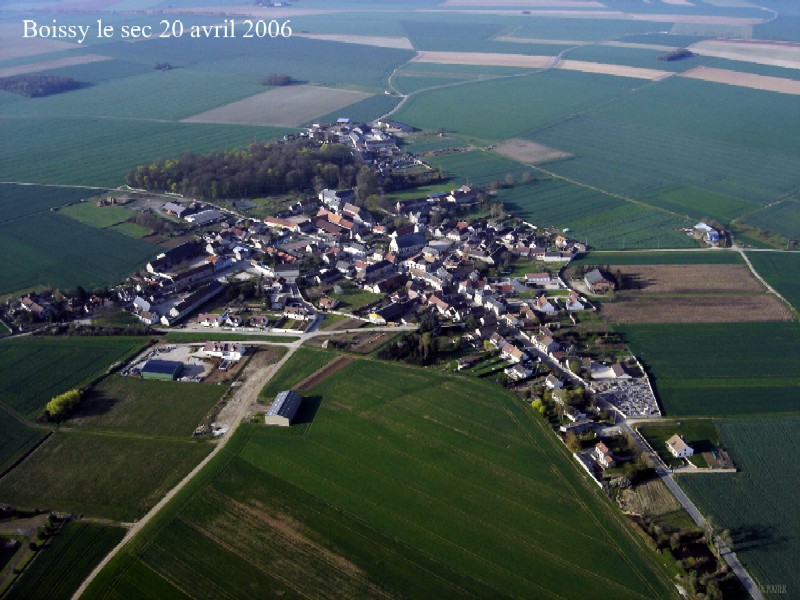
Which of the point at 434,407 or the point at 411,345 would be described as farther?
the point at 411,345

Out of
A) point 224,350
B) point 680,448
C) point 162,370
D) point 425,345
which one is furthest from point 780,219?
point 162,370

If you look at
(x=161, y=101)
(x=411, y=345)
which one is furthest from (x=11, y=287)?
(x=161, y=101)

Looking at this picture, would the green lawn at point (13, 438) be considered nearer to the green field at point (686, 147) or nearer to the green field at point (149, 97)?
the green field at point (686, 147)

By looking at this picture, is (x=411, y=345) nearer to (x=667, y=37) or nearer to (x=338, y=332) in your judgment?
(x=338, y=332)

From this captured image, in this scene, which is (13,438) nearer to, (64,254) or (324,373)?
(324,373)

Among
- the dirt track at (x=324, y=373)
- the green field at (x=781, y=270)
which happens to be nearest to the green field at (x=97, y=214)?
the dirt track at (x=324, y=373)
